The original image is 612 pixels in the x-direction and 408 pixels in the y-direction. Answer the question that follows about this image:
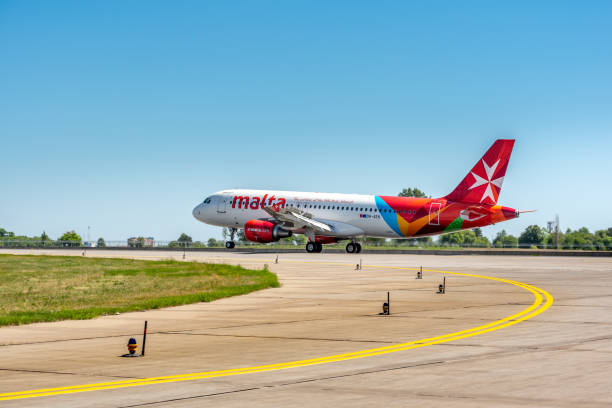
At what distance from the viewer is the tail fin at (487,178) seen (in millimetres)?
59156

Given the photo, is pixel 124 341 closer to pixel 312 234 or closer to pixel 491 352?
pixel 491 352

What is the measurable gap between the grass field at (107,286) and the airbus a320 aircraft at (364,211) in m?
16.6

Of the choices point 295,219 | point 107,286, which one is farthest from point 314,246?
point 107,286

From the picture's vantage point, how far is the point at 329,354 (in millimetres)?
13297

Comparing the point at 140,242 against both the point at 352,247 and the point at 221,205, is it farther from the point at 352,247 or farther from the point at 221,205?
the point at 352,247

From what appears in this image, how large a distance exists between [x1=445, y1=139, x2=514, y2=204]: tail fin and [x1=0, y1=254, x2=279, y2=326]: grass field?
24.2 meters

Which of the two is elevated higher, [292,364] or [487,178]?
[487,178]

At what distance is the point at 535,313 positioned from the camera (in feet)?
64.4

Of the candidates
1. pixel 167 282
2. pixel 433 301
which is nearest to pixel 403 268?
pixel 167 282

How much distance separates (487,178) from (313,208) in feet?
47.1

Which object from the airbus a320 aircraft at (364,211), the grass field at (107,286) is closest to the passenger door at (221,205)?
the airbus a320 aircraft at (364,211)

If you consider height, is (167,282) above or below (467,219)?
below

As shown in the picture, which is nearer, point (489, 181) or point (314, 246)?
point (489, 181)

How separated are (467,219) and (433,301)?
36.7 m
